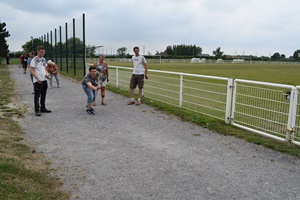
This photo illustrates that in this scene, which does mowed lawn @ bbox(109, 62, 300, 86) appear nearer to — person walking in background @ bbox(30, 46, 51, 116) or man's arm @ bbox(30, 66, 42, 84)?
person walking in background @ bbox(30, 46, 51, 116)

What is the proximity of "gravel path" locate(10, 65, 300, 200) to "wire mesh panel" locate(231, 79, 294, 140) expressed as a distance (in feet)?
2.54

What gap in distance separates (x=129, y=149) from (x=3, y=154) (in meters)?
1.98

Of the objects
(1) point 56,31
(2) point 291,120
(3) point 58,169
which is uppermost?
(1) point 56,31

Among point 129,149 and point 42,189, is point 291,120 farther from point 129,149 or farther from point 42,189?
point 42,189

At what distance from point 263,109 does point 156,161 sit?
8.80 feet

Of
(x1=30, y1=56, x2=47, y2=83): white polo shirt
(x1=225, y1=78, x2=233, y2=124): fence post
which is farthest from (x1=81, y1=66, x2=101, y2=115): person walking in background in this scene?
(x1=225, y1=78, x2=233, y2=124): fence post

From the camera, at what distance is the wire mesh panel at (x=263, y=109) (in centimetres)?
551

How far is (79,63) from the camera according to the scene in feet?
62.7

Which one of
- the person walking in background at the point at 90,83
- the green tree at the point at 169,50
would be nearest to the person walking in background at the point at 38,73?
the person walking in background at the point at 90,83

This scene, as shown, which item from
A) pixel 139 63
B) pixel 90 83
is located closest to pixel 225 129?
pixel 90 83

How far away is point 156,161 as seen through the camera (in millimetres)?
4492

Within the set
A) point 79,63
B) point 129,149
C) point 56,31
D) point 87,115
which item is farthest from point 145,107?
point 56,31

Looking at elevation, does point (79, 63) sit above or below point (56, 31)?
below

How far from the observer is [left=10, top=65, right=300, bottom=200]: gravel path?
3568 millimetres
